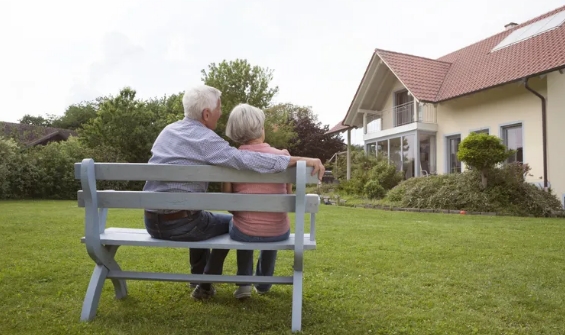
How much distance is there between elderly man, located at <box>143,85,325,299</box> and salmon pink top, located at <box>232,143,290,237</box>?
0.22 m

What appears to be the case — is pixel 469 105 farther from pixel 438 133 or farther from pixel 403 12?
pixel 403 12

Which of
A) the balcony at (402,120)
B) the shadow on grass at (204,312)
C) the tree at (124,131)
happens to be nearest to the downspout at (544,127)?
the balcony at (402,120)

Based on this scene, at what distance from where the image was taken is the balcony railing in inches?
786

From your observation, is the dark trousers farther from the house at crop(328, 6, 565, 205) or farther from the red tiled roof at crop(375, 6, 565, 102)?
the red tiled roof at crop(375, 6, 565, 102)

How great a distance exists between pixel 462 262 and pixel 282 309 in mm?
2342

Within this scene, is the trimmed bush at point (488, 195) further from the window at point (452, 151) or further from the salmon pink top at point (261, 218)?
the salmon pink top at point (261, 218)

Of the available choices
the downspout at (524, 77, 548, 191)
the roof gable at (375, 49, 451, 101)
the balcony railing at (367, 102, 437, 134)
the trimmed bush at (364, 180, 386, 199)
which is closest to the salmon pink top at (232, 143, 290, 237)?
the downspout at (524, 77, 548, 191)

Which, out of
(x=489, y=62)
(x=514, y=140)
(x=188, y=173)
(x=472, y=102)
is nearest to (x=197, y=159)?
(x=188, y=173)

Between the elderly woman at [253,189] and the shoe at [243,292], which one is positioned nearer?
the elderly woman at [253,189]

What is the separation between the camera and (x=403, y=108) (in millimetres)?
21516

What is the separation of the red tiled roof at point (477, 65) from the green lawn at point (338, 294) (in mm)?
11352

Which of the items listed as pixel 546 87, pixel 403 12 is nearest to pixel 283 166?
pixel 403 12

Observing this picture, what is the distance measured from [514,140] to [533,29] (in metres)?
4.79

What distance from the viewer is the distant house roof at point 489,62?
50.4 feet
